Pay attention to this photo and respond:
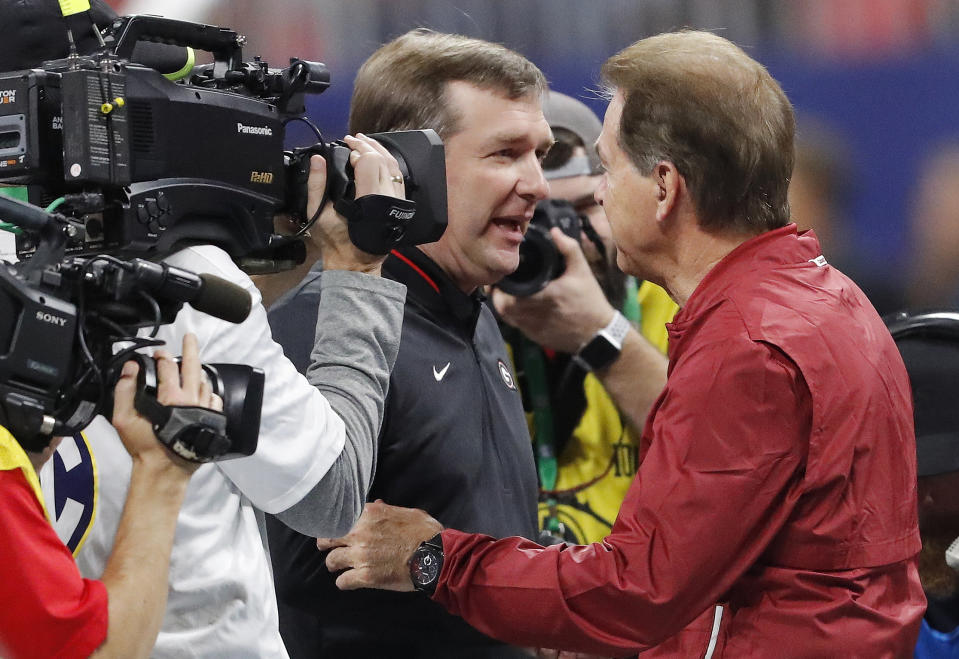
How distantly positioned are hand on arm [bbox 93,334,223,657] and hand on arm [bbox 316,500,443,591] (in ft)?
1.60

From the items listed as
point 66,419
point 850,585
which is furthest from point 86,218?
point 850,585

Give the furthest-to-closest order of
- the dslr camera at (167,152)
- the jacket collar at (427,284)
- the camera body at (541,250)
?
1. the camera body at (541,250)
2. the jacket collar at (427,284)
3. the dslr camera at (167,152)

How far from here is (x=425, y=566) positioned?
157 centimetres

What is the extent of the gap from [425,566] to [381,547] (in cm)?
7

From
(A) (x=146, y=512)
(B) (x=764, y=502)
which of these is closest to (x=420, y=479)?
(B) (x=764, y=502)

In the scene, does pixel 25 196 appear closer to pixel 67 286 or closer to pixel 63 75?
pixel 63 75

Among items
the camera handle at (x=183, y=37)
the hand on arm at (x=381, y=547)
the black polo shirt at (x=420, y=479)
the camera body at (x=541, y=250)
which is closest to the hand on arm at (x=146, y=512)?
the camera handle at (x=183, y=37)

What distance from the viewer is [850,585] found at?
1396 millimetres

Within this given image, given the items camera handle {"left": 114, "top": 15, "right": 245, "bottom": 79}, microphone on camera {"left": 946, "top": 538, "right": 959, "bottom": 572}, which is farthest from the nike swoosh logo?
microphone on camera {"left": 946, "top": 538, "right": 959, "bottom": 572}

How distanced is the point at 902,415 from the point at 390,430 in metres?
0.69

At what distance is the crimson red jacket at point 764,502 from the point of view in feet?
4.47

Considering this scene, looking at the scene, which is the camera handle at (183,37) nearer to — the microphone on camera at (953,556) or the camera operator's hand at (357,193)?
the camera operator's hand at (357,193)

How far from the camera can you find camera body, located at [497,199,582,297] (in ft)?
7.79

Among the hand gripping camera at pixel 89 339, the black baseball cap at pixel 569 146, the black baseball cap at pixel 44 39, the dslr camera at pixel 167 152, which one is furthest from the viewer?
the black baseball cap at pixel 569 146
